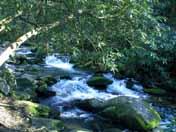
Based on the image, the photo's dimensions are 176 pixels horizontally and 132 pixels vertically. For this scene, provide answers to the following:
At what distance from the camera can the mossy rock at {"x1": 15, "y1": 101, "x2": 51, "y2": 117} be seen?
371 inches

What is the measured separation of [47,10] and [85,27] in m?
0.58

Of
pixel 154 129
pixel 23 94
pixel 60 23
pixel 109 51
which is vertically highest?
pixel 60 23

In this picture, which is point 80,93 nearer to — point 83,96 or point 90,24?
point 83,96

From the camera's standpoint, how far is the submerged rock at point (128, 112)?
31.7ft

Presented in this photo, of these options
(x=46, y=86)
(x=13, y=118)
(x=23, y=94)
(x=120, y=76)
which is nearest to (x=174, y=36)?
(x=120, y=76)

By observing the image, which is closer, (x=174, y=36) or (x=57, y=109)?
(x=57, y=109)

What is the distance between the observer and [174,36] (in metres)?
13.8

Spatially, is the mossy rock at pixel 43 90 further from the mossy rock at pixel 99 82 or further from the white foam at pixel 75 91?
the mossy rock at pixel 99 82

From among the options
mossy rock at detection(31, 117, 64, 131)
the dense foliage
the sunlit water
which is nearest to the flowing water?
the sunlit water

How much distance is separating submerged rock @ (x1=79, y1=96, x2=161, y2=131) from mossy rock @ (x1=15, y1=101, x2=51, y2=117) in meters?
1.32

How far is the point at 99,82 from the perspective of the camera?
13.1m

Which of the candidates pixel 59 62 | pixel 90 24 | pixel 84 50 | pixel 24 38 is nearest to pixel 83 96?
pixel 59 62

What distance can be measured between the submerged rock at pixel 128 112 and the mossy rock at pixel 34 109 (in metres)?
1.32

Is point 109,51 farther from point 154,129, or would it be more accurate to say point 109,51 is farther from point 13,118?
point 154,129
